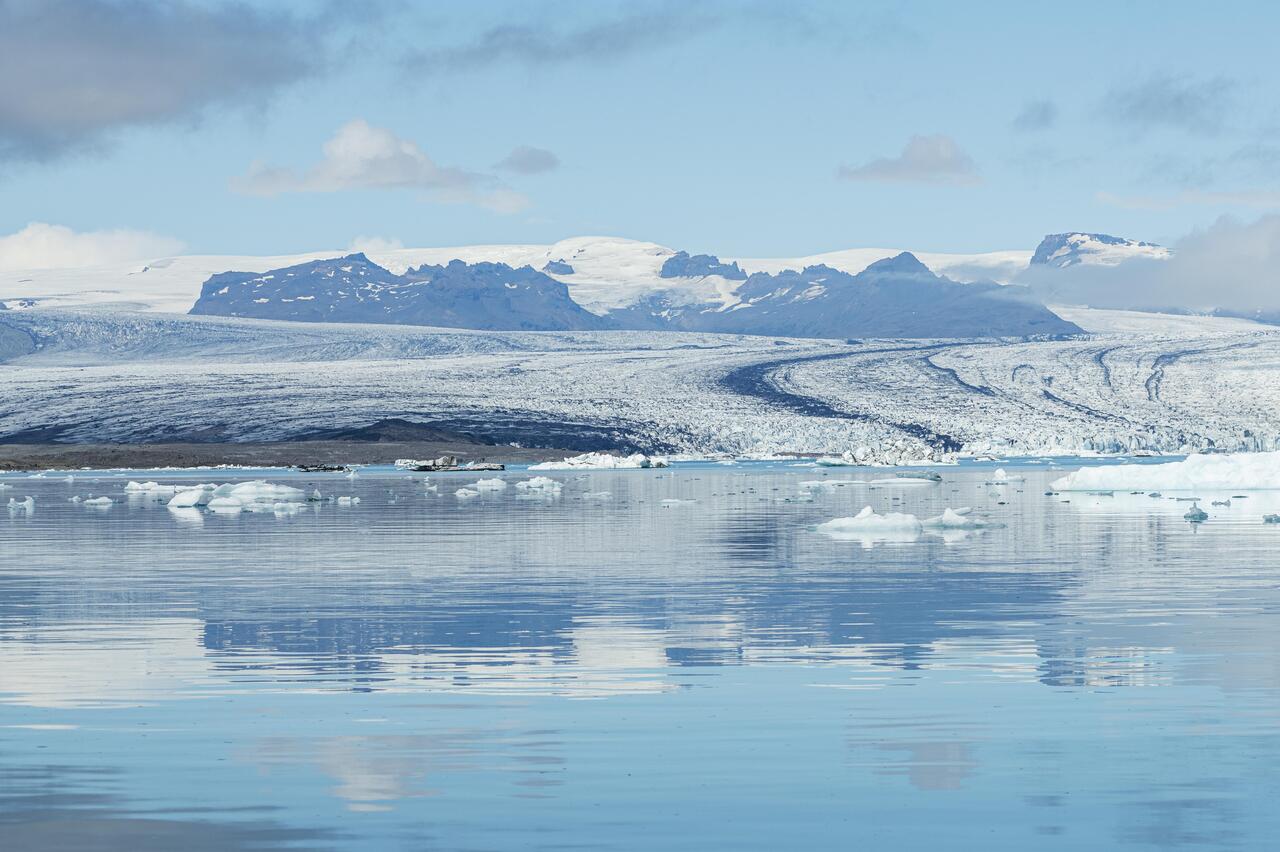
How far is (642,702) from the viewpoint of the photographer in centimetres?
1259

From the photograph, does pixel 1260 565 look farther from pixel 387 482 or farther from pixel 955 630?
pixel 387 482

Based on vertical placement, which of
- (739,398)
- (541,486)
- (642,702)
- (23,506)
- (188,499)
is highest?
(739,398)

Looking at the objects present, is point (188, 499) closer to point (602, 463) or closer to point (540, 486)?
point (540, 486)

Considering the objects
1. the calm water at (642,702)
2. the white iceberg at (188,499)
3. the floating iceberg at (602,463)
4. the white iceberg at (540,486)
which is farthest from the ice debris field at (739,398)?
the calm water at (642,702)

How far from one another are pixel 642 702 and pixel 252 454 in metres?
106

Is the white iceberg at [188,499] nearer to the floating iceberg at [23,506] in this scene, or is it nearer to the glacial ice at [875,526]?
the floating iceberg at [23,506]

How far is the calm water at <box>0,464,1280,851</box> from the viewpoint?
8.84 metres

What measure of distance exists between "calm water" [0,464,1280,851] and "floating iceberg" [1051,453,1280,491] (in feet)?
105

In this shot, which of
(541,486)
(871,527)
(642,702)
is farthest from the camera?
(541,486)

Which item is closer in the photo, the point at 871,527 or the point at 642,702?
the point at 642,702

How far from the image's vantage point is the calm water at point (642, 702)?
884cm

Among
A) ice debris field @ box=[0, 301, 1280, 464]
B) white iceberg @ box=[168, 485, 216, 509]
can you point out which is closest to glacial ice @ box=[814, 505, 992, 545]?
white iceberg @ box=[168, 485, 216, 509]

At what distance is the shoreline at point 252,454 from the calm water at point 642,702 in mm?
84042

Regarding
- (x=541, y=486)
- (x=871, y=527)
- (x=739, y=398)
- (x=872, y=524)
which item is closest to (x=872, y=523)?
(x=872, y=524)
